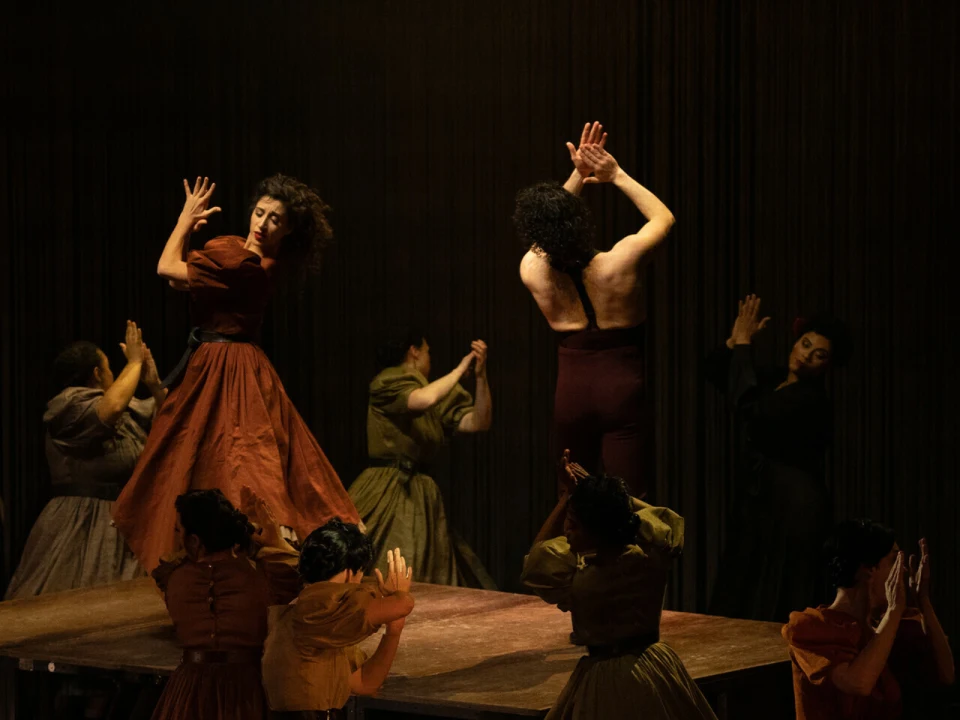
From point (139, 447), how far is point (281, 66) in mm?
2299

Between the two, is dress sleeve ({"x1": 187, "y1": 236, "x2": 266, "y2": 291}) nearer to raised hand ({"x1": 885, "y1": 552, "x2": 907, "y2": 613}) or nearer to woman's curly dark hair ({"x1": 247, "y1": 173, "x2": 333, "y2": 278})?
woman's curly dark hair ({"x1": 247, "y1": 173, "x2": 333, "y2": 278})

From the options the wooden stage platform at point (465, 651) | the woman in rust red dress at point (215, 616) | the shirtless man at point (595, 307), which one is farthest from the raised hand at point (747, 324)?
the woman in rust red dress at point (215, 616)

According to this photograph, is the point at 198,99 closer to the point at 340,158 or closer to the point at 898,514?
the point at 340,158

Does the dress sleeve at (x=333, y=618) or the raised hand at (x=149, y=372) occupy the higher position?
the raised hand at (x=149, y=372)

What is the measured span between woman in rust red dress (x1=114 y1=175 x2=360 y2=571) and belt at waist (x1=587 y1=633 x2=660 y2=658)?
1362 mm

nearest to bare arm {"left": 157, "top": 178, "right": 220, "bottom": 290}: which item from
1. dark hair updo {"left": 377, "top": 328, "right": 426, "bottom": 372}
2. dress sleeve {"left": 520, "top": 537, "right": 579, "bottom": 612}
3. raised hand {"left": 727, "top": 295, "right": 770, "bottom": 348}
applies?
dress sleeve {"left": 520, "top": 537, "right": 579, "bottom": 612}

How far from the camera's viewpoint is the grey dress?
21.3ft

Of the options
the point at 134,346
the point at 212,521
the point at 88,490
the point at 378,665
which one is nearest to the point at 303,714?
the point at 378,665

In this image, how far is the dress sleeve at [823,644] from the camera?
11.4 ft

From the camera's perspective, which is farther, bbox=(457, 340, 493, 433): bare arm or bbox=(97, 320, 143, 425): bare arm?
bbox=(457, 340, 493, 433): bare arm

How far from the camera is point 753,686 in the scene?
4414 millimetres

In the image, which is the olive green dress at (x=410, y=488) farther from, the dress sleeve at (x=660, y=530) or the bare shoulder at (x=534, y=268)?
the dress sleeve at (x=660, y=530)

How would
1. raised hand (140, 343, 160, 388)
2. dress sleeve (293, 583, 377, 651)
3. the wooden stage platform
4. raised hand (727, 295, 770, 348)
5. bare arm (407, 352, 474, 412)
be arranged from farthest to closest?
bare arm (407, 352, 474, 412) → raised hand (727, 295, 770, 348) → raised hand (140, 343, 160, 388) → the wooden stage platform → dress sleeve (293, 583, 377, 651)

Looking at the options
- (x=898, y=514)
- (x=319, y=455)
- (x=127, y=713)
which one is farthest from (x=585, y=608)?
(x=898, y=514)
